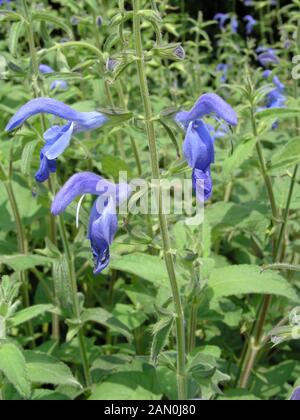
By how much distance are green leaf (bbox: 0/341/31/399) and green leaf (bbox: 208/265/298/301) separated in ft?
2.68

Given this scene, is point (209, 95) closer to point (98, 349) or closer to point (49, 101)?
point (49, 101)

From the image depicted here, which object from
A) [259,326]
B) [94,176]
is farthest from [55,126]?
[259,326]

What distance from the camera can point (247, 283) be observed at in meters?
2.32

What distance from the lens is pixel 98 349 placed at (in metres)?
2.82

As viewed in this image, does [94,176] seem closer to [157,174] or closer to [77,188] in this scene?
[77,188]

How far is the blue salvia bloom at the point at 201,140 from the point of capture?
1.55 metres

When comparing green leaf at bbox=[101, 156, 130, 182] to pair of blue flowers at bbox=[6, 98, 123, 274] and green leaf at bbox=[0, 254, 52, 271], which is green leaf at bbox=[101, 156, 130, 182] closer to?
green leaf at bbox=[0, 254, 52, 271]

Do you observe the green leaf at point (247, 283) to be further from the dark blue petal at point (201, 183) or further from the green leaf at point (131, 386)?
the dark blue petal at point (201, 183)

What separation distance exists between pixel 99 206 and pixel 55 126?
28 centimetres

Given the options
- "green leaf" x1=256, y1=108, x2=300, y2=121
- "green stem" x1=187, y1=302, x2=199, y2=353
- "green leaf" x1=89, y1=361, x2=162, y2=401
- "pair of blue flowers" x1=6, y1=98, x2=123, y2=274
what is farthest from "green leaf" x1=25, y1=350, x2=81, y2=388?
"green leaf" x1=256, y1=108, x2=300, y2=121

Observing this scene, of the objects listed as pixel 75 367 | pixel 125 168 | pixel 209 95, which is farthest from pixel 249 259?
pixel 209 95

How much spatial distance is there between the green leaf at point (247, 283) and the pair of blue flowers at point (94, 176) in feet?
2.59

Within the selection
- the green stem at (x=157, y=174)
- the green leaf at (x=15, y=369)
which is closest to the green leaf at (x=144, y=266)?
the green stem at (x=157, y=174)

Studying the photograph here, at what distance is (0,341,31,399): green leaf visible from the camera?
192 centimetres
